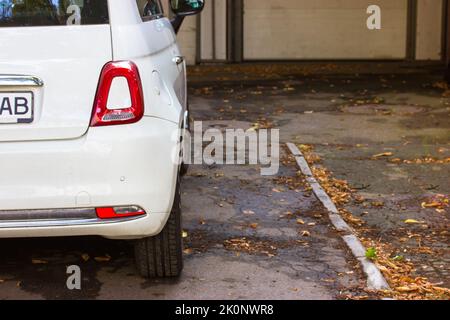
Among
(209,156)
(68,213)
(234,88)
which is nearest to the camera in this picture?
(68,213)

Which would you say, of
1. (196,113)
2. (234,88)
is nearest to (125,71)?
(196,113)

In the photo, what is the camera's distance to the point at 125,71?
4.15 m

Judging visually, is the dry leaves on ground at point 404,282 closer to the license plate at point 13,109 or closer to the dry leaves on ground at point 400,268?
the dry leaves on ground at point 400,268

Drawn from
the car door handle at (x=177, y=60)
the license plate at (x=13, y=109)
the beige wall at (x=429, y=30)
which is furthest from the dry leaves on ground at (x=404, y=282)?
the beige wall at (x=429, y=30)

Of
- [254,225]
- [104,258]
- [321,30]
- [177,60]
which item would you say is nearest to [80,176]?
[104,258]

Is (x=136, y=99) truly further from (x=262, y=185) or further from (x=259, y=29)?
(x=259, y=29)

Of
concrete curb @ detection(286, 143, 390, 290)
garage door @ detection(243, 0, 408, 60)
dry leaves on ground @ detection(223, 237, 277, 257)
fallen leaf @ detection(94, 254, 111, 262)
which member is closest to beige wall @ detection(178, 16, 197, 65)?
garage door @ detection(243, 0, 408, 60)

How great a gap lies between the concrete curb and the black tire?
1162 millimetres

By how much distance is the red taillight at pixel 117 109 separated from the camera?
13.5 ft

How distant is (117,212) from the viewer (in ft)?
13.6

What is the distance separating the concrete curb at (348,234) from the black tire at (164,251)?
1162mm

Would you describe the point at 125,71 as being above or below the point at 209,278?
above
